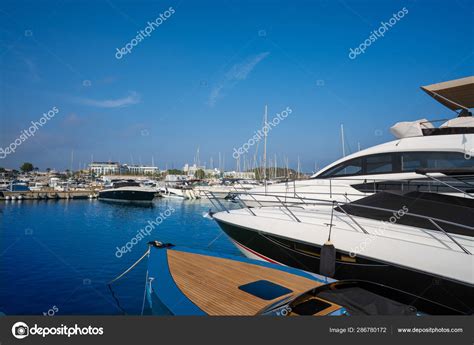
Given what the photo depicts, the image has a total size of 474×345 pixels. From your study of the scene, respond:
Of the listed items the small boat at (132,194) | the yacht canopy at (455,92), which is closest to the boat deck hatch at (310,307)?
the yacht canopy at (455,92)

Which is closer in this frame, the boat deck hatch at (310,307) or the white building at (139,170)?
the boat deck hatch at (310,307)

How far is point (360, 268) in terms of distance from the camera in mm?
5332

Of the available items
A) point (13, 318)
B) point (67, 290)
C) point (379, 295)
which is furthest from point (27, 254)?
point (379, 295)

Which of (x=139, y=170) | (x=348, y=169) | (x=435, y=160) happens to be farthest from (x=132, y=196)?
(x=139, y=170)

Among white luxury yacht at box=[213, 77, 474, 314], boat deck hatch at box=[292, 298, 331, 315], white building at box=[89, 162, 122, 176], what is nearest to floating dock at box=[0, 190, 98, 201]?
white luxury yacht at box=[213, 77, 474, 314]

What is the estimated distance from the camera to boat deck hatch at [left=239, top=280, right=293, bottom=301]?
14.0 feet

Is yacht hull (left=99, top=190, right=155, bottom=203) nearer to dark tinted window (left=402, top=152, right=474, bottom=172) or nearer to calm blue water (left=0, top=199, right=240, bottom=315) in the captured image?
calm blue water (left=0, top=199, right=240, bottom=315)

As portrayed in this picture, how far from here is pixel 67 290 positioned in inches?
309

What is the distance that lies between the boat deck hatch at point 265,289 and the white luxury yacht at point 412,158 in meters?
3.98

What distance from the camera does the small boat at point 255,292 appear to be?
327 centimetres

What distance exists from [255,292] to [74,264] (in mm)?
8559

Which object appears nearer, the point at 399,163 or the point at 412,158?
the point at 412,158
